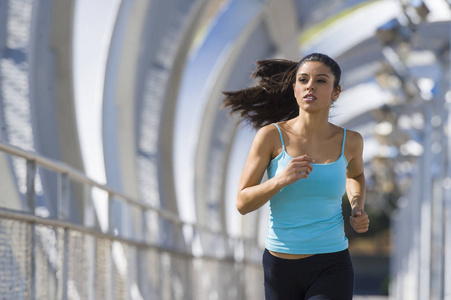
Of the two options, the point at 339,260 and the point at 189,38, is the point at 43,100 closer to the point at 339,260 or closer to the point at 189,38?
the point at 189,38

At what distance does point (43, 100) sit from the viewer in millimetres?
8688

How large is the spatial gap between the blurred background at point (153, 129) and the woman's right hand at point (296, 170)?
0.80 metres

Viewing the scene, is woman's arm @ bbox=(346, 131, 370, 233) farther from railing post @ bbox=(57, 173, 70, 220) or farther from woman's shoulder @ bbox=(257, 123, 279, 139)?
railing post @ bbox=(57, 173, 70, 220)

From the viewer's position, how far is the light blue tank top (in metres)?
3.85

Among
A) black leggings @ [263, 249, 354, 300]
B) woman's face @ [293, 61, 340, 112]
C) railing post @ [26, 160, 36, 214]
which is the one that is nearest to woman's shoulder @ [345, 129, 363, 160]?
woman's face @ [293, 61, 340, 112]

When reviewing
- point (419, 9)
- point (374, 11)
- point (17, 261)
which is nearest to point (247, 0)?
point (374, 11)

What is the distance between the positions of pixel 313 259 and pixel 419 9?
567 cm

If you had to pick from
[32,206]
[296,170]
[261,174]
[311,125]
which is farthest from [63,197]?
[296,170]

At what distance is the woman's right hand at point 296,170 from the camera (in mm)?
3604

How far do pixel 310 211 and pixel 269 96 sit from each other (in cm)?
85

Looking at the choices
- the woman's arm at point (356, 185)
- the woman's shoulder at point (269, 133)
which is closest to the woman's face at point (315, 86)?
the woman's shoulder at point (269, 133)

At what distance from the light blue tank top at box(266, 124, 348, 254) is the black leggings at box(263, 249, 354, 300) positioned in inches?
1.7

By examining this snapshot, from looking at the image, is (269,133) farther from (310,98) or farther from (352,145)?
(352,145)

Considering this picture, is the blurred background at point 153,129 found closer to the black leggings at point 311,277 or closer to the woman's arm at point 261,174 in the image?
the woman's arm at point 261,174
